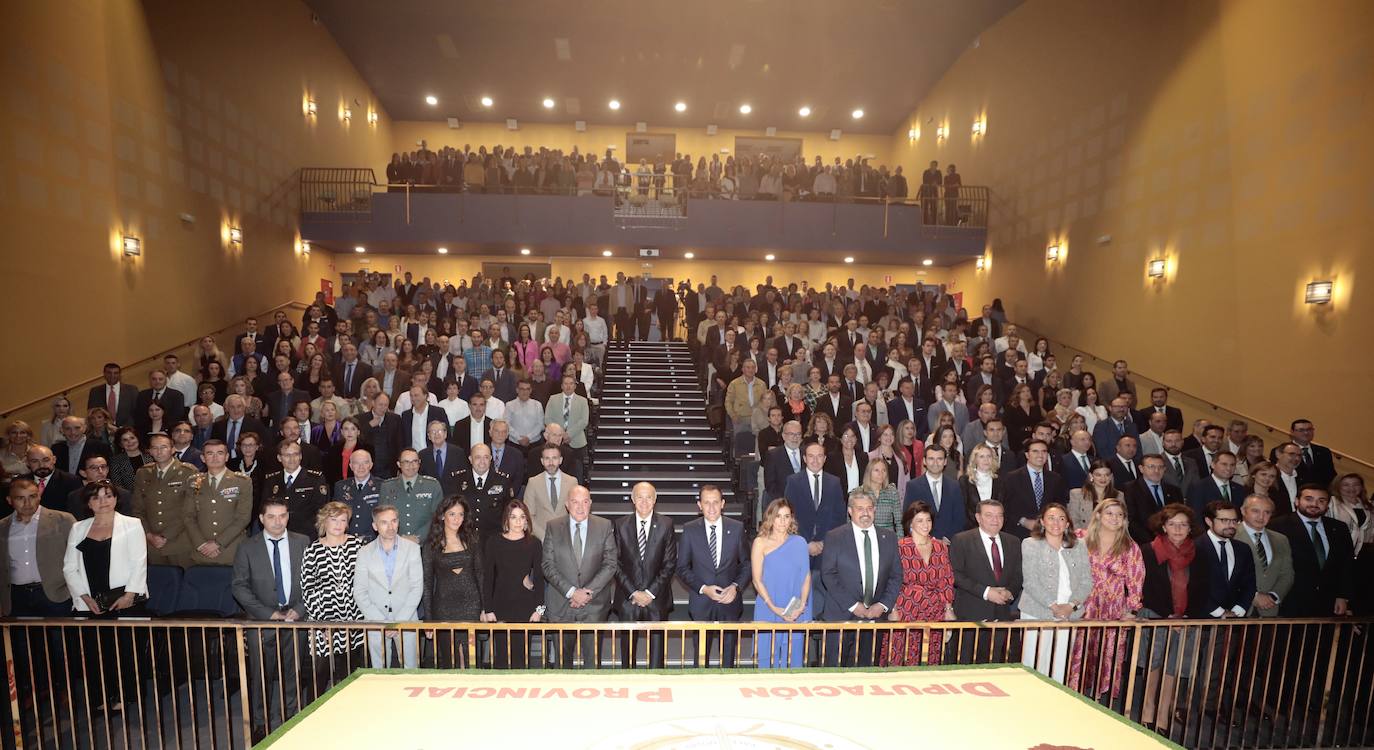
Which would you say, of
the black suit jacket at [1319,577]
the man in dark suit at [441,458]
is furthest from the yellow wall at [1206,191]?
the man in dark suit at [441,458]

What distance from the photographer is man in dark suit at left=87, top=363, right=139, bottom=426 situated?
26.1 ft

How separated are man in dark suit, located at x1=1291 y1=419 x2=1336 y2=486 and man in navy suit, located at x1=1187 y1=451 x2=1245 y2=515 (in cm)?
100

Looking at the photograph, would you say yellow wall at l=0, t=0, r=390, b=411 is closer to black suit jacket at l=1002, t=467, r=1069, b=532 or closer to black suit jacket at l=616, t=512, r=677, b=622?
black suit jacket at l=616, t=512, r=677, b=622

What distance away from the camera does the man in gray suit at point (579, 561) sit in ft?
15.4

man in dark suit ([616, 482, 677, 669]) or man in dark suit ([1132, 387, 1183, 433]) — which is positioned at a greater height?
man in dark suit ([1132, 387, 1183, 433])

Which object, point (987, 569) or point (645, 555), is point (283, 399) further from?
point (987, 569)

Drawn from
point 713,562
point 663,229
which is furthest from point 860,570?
point 663,229

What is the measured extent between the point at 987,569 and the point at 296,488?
5237 mm

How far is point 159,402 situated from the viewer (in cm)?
786

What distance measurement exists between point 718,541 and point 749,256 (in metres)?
15.5

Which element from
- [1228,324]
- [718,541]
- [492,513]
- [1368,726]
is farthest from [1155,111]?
[492,513]

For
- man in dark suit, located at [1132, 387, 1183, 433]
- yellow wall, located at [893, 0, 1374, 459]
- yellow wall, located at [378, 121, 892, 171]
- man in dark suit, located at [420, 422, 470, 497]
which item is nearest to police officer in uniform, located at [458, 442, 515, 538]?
man in dark suit, located at [420, 422, 470, 497]

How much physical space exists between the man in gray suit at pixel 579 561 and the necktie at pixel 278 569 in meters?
1.66

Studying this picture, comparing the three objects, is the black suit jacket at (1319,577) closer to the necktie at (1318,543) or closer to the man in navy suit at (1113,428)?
the necktie at (1318,543)
